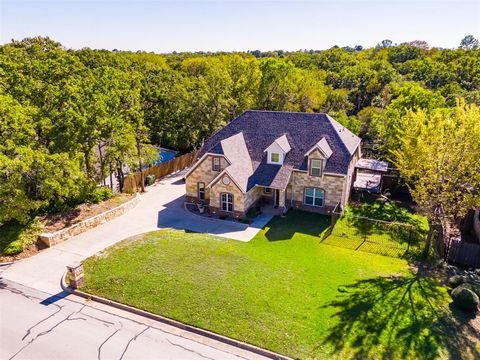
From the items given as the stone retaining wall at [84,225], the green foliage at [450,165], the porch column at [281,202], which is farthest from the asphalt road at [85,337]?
the porch column at [281,202]

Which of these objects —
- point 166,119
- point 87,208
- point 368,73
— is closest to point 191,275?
point 87,208

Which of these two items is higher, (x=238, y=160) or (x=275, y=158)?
(x=275, y=158)

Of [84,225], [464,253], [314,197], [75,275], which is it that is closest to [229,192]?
[314,197]

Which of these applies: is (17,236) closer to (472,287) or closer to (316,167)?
(316,167)

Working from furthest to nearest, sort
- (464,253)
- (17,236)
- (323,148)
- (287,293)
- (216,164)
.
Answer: (216,164), (323,148), (17,236), (464,253), (287,293)

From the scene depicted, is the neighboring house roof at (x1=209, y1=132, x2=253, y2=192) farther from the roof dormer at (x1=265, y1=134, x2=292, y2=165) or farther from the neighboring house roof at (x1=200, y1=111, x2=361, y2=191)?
the roof dormer at (x1=265, y1=134, x2=292, y2=165)
